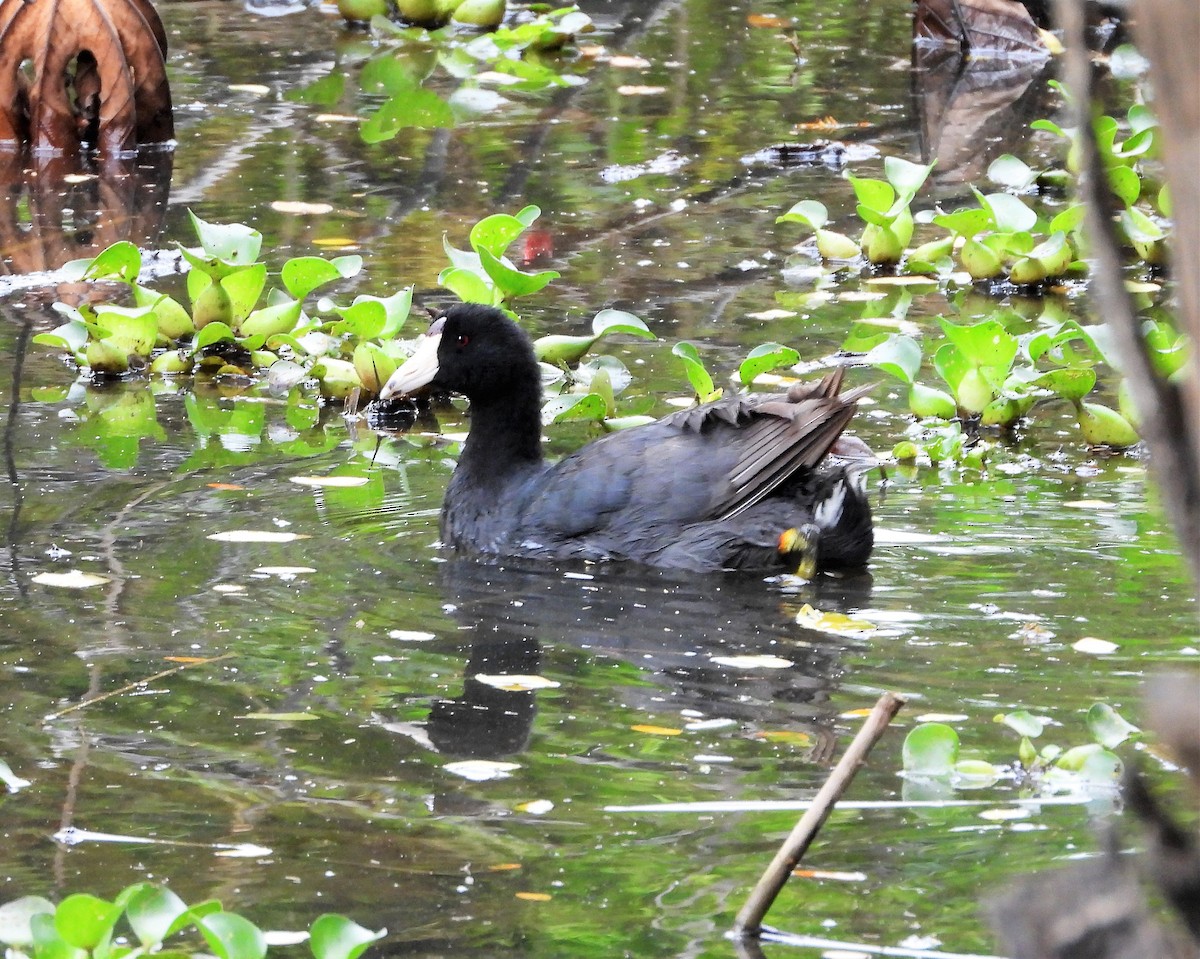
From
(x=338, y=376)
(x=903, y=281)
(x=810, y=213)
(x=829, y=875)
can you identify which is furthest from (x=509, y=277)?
(x=829, y=875)

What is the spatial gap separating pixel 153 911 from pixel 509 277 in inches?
199

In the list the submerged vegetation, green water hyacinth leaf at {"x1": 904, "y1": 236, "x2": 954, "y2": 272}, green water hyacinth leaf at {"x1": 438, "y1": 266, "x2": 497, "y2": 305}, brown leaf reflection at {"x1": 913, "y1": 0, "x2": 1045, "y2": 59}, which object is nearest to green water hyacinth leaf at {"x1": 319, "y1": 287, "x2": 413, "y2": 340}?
green water hyacinth leaf at {"x1": 438, "y1": 266, "x2": 497, "y2": 305}

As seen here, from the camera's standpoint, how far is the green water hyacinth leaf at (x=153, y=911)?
124 inches

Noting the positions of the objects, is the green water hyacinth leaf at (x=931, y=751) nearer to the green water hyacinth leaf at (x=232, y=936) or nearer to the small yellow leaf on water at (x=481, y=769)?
the small yellow leaf on water at (x=481, y=769)

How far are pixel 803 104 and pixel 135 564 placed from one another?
9026 millimetres

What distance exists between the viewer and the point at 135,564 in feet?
20.2

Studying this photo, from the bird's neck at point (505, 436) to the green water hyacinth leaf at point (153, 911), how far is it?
141 inches

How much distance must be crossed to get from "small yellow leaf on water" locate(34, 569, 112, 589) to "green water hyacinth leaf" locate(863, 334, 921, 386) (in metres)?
2.99

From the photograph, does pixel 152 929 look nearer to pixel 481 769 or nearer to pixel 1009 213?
pixel 481 769

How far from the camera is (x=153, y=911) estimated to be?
10.4 feet

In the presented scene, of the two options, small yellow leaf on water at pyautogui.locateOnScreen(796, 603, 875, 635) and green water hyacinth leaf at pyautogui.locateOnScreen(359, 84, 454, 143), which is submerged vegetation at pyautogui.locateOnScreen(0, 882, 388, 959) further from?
green water hyacinth leaf at pyautogui.locateOnScreen(359, 84, 454, 143)

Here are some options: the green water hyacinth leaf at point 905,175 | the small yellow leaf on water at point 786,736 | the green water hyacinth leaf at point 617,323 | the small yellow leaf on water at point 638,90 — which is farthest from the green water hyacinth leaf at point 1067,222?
the small yellow leaf on water at point 638,90

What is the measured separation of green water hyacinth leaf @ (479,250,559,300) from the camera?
312 inches

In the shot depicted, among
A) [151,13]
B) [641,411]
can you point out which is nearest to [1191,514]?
[641,411]
